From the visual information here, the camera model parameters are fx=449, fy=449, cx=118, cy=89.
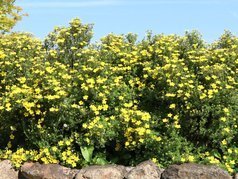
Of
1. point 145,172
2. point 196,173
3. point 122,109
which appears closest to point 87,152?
point 122,109

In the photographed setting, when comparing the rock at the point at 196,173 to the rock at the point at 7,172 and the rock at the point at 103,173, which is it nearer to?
the rock at the point at 103,173

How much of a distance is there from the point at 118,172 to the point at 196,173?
1.06 meters

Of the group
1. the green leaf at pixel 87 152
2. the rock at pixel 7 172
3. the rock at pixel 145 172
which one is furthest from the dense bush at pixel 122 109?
the rock at pixel 145 172

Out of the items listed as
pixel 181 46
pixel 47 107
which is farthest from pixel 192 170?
pixel 181 46

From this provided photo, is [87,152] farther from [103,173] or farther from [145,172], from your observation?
[145,172]

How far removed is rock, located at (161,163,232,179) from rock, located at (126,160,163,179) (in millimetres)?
166

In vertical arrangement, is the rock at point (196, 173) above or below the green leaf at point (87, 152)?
below

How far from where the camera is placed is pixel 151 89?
24.3ft

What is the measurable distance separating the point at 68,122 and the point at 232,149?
2.52 m

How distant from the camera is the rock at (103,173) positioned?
241 inches

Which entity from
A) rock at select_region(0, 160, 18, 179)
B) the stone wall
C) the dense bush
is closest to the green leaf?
the dense bush

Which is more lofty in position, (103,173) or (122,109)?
(122,109)

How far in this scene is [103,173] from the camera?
6.12 metres

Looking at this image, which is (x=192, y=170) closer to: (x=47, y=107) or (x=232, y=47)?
(x=47, y=107)
